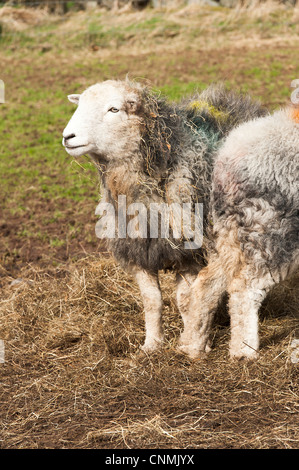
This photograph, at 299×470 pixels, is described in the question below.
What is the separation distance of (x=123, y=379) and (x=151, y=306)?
0.66 meters

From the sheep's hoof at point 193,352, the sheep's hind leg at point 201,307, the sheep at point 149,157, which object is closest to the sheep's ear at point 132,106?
the sheep at point 149,157

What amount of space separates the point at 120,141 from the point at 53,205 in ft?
12.9

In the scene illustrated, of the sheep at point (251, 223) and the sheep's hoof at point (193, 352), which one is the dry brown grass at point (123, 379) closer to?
the sheep's hoof at point (193, 352)

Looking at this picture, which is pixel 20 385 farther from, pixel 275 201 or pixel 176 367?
pixel 275 201

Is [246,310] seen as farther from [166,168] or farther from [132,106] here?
[132,106]

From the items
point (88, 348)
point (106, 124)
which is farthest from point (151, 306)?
point (106, 124)

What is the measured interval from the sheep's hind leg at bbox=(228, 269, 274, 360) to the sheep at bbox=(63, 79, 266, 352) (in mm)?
465

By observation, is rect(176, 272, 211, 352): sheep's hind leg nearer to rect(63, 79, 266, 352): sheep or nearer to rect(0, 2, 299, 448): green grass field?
rect(63, 79, 266, 352): sheep

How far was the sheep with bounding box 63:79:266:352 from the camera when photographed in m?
4.29

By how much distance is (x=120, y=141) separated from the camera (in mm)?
4324

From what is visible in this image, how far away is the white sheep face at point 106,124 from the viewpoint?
4.25m

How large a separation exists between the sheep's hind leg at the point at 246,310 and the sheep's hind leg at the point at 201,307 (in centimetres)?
15

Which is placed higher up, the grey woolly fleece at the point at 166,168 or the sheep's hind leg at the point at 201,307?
the grey woolly fleece at the point at 166,168
